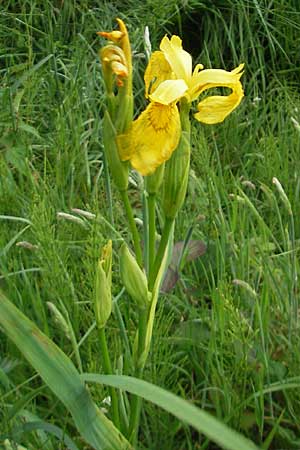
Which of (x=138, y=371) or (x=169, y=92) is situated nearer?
(x=169, y=92)

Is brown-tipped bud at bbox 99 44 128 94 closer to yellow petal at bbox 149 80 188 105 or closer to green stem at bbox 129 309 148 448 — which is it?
yellow petal at bbox 149 80 188 105

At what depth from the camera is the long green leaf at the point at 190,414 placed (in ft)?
2.02

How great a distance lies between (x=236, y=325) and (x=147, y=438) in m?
0.22

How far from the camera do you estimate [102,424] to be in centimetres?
94

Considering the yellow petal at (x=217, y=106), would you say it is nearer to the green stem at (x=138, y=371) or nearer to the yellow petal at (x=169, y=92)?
the yellow petal at (x=169, y=92)

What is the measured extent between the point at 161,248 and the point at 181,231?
23.7 inches

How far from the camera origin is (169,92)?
871 millimetres

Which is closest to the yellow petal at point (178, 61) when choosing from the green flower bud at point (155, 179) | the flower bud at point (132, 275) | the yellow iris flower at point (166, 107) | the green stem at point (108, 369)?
the yellow iris flower at point (166, 107)

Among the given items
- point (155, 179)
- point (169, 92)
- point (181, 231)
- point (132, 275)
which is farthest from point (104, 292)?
point (181, 231)

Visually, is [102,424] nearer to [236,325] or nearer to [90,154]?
[236,325]

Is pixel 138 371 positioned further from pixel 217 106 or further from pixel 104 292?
pixel 217 106

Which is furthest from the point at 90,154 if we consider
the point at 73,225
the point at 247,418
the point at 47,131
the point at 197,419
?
the point at 197,419

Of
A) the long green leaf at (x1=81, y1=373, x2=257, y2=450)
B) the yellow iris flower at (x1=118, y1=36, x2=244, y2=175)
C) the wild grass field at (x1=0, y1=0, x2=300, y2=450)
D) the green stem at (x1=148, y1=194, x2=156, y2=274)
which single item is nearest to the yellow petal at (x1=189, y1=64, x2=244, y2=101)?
the yellow iris flower at (x1=118, y1=36, x2=244, y2=175)

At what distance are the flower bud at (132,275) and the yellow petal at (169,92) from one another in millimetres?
191
